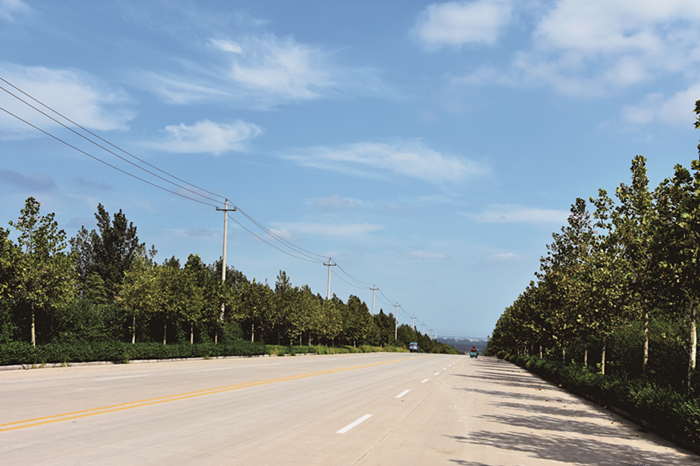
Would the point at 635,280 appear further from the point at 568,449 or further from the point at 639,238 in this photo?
the point at 568,449

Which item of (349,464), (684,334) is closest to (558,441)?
(349,464)

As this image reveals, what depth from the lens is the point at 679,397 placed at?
35.6 ft

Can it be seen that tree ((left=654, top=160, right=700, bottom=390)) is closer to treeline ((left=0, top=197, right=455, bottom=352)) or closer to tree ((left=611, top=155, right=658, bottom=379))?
tree ((left=611, top=155, right=658, bottom=379))

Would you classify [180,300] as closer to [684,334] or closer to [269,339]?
[269,339]

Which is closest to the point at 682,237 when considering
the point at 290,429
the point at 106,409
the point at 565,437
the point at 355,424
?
the point at 565,437

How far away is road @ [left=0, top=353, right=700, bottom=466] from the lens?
22.6ft

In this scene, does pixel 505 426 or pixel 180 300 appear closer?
pixel 505 426

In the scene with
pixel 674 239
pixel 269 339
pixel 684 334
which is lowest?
pixel 269 339

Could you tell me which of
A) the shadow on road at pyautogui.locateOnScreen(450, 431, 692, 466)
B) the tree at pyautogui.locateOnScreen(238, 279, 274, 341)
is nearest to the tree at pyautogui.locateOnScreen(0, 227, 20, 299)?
the shadow on road at pyautogui.locateOnScreen(450, 431, 692, 466)

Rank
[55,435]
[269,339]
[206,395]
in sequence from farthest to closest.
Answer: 1. [269,339]
2. [206,395]
3. [55,435]

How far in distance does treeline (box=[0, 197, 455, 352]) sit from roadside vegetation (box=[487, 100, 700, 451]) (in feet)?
70.4

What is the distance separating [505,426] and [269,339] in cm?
4499

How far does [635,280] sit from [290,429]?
10.9 m

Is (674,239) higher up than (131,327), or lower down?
higher up
